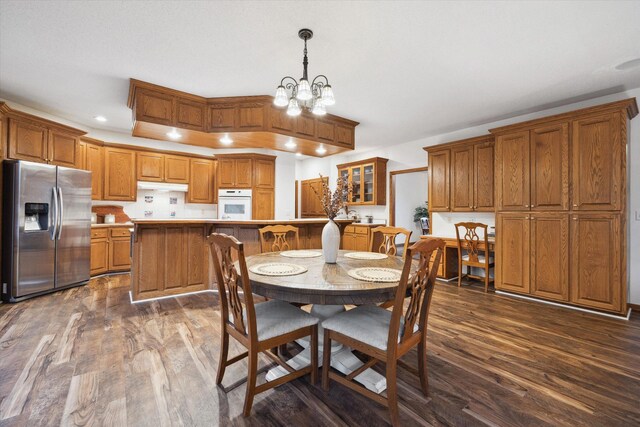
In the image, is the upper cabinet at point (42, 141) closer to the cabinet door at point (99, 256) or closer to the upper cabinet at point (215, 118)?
the cabinet door at point (99, 256)

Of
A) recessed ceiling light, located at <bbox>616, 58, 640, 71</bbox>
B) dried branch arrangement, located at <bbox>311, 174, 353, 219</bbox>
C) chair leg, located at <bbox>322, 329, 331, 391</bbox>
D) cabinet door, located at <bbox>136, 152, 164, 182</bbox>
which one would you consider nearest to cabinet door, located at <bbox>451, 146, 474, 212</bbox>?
recessed ceiling light, located at <bbox>616, 58, 640, 71</bbox>

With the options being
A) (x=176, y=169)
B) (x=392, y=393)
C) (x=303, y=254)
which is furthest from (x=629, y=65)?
(x=176, y=169)

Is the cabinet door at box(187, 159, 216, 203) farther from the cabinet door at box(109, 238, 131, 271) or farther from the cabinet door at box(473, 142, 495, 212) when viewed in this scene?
the cabinet door at box(473, 142, 495, 212)

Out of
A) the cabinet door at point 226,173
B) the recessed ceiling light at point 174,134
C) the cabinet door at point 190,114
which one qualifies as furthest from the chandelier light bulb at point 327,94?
the cabinet door at point 226,173

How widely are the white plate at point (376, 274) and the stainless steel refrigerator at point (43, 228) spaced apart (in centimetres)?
405

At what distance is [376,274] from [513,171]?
297 centimetres

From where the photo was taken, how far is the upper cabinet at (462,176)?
4156 mm

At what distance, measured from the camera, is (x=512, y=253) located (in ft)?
12.1

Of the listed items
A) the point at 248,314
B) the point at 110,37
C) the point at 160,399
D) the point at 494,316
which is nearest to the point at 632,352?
the point at 494,316

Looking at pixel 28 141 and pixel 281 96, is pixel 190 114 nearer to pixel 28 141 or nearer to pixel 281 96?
pixel 281 96

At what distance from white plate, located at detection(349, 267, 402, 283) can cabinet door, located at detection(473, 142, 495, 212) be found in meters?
2.95

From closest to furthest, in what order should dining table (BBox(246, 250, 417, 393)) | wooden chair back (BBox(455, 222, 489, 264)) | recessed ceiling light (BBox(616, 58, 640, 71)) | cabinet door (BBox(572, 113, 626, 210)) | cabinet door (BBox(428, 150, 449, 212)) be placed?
dining table (BBox(246, 250, 417, 393)), recessed ceiling light (BBox(616, 58, 640, 71)), cabinet door (BBox(572, 113, 626, 210)), wooden chair back (BBox(455, 222, 489, 264)), cabinet door (BBox(428, 150, 449, 212))

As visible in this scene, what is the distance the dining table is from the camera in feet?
5.07

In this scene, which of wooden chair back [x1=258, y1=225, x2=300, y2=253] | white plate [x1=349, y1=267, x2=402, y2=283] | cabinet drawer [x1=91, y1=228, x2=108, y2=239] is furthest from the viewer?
cabinet drawer [x1=91, y1=228, x2=108, y2=239]
